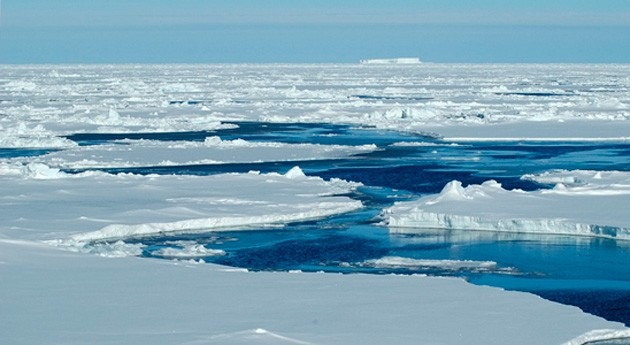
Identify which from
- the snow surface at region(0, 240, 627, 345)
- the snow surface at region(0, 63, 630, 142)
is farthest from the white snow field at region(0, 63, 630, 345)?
the snow surface at region(0, 63, 630, 142)

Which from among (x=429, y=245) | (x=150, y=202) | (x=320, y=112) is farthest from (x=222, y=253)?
(x=320, y=112)

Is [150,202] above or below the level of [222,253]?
above

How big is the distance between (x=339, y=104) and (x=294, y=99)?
4.21 metres

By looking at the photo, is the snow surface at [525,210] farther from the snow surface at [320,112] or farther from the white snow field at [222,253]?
the snow surface at [320,112]

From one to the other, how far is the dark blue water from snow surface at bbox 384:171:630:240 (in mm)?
184

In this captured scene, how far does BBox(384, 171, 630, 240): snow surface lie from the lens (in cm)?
1188

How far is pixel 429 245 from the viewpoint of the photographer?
451 inches

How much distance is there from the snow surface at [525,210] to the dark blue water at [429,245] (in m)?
0.18

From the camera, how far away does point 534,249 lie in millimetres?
11164

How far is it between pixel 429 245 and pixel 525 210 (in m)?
1.81

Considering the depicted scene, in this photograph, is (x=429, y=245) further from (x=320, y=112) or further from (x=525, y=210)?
(x=320, y=112)

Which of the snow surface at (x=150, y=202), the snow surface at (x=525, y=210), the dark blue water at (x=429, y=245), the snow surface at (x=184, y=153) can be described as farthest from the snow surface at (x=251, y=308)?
the snow surface at (x=184, y=153)

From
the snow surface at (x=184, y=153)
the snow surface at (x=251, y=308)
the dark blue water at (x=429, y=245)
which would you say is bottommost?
the snow surface at (x=251, y=308)

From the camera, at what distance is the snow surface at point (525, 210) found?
11.9 meters
